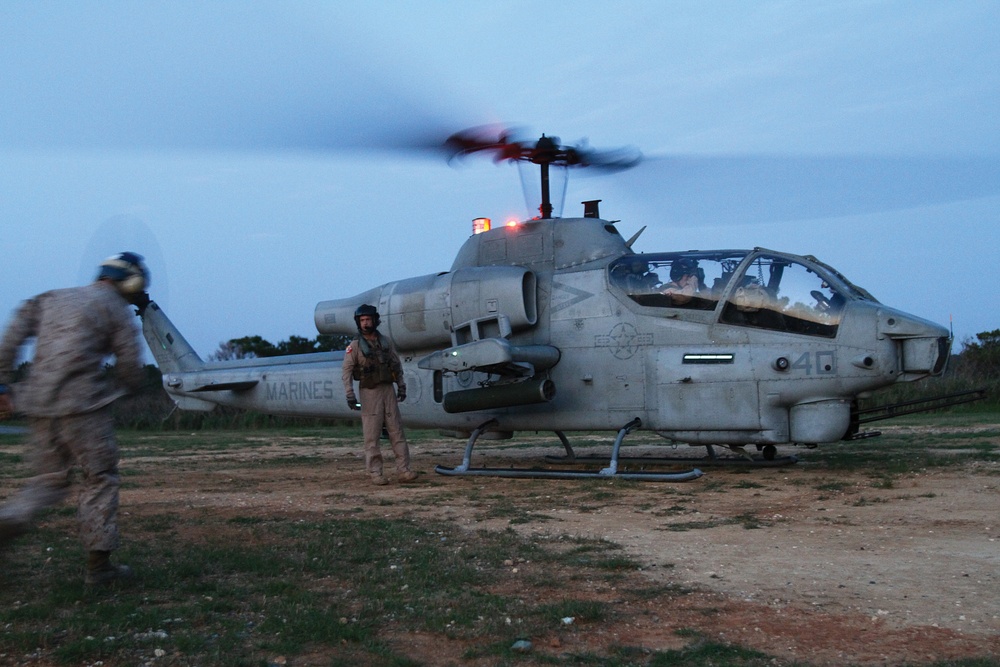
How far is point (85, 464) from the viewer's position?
443cm

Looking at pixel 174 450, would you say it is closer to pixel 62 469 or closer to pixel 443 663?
pixel 62 469

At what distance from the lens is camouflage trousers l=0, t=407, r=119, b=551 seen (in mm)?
4367

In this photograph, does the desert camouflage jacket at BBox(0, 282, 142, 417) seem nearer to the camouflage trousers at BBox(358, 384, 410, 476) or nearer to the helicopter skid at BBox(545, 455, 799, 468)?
the camouflage trousers at BBox(358, 384, 410, 476)

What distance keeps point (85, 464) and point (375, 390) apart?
15.6 feet

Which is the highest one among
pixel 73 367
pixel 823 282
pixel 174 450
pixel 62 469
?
pixel 823 282

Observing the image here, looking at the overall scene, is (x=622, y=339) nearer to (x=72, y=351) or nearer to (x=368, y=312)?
(x=368, y=312)

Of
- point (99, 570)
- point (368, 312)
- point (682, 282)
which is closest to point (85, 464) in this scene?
point (99, 570)

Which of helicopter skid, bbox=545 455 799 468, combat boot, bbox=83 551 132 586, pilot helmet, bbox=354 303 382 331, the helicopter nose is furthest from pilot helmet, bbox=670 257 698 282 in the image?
combat boot, bbox=83 551 132 586

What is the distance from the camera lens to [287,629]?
12.0ft

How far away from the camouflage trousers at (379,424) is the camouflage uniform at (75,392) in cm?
446

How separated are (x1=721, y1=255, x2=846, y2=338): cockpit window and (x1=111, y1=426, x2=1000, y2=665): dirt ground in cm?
146

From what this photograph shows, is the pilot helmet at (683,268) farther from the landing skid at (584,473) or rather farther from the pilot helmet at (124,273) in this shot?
the pilot helmet at (124,273)

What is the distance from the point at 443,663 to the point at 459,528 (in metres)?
2.78

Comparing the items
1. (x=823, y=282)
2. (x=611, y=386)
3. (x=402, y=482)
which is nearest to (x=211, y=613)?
(x=402, y=482)
